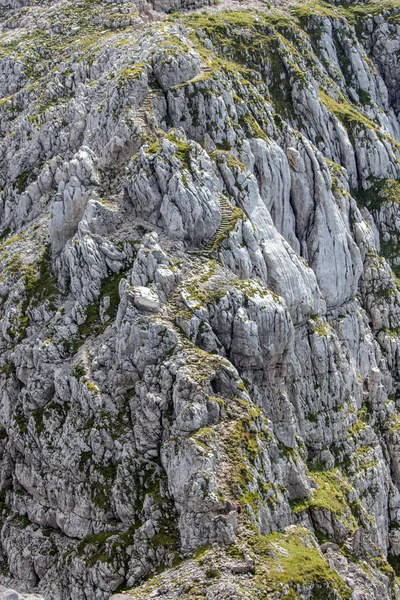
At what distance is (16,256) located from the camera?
67812 millimetres

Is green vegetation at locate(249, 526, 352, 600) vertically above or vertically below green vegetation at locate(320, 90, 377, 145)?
below

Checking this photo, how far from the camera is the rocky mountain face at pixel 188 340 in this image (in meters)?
45.2

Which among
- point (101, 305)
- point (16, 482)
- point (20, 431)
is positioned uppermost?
point (101, 305)

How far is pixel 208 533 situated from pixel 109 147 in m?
40.9

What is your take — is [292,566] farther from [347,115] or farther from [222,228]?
[347,115]

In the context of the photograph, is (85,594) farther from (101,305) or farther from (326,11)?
(326,11)

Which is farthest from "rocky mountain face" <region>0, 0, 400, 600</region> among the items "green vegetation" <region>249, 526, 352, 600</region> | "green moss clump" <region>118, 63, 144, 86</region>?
"green moss clump" <region>118, 63, 144, 86</region>

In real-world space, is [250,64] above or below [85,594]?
above

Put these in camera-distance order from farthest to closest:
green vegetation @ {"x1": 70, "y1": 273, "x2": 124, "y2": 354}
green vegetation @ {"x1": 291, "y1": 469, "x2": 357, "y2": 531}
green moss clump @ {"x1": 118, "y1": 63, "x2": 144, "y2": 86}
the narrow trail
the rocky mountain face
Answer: green moss clump @ {"x1": 118, "y1": 63, "x2": 144, "y2": 86}, the narrow trail, green vegetation @ {"x1": 70, "y1": 273, "x2": 124, "y2": 354}, green vegetation @ {"x1": 291, "y1": 469, "x2": 357, "y2": 531}, the rocky mountain face

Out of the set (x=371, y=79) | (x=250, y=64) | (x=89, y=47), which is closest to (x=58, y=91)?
(x=89, y=47)

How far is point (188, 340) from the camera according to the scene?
2042 inches

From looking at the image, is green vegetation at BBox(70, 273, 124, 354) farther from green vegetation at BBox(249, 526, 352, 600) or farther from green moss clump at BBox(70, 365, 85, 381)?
green vegetation at BBox(249, 526, 352, 600)

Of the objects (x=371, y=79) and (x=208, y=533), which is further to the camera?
(x=371, y=79)

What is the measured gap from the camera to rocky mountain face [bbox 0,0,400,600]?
1779 inches
